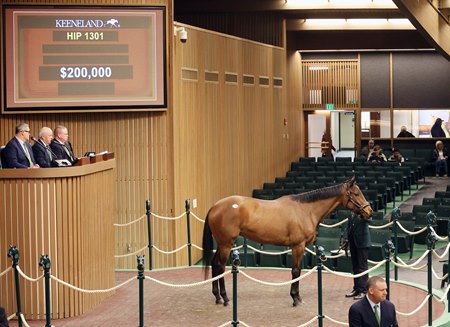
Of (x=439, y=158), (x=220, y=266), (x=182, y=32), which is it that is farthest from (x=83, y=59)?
(x=439, y=158)

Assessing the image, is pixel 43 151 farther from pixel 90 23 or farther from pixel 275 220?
pixel 90 23

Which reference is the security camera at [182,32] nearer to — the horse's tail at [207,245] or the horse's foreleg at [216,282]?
the horse's tail at [207,245]

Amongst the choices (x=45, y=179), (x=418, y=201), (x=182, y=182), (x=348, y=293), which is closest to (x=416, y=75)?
(x=418, y=201)

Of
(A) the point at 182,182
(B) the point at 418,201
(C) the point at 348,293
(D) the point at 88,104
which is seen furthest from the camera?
(B) the point at 418,201

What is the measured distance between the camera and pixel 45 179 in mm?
13086

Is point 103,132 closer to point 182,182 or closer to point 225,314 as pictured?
point 182,182

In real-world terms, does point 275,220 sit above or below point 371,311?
above

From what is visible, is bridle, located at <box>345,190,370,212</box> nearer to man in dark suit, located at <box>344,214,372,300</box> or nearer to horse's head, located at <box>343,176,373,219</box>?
horse's head, located at <box>343,176,373,219</box>

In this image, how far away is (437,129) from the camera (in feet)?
119

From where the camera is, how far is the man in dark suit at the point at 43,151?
13.6 m

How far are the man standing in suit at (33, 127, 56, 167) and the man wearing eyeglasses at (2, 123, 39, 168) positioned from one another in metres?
0.24

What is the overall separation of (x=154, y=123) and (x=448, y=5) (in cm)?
1048

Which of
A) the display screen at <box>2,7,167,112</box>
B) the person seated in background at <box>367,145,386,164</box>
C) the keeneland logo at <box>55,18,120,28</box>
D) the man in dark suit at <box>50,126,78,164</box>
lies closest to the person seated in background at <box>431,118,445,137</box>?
the person seated in background at <box>367,145,386,164</box>

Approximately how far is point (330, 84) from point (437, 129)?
13.9ft
